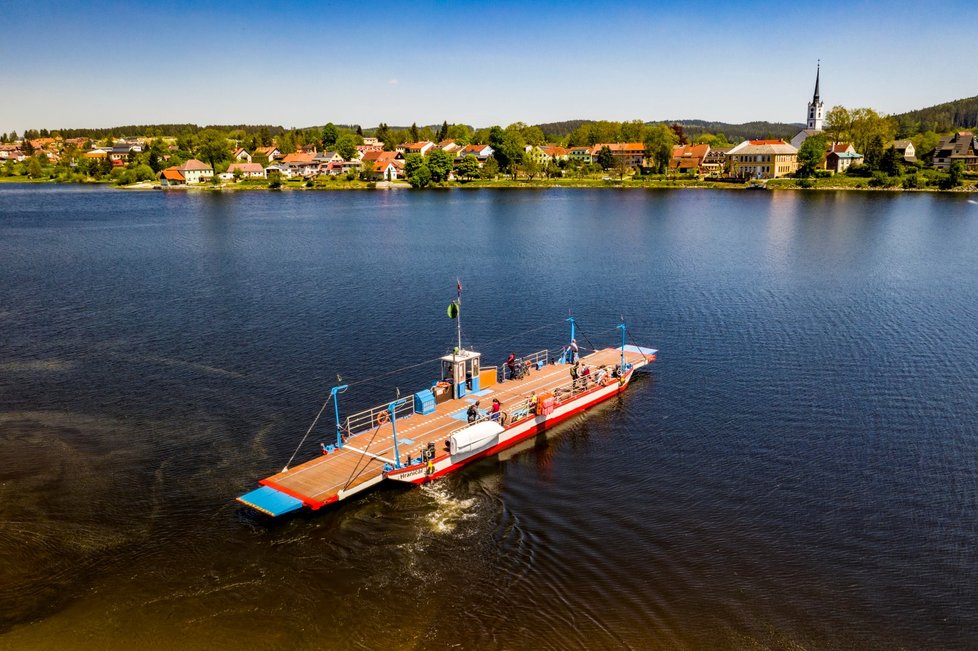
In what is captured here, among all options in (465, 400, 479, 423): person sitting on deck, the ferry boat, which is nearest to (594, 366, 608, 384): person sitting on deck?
the ferry boat

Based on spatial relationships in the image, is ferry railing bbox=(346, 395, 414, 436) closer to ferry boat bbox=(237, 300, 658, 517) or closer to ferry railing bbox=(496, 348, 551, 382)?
ferry boat bbox=(237, 300, 658, 517)

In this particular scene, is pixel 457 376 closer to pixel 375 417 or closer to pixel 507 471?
pixel 375 417

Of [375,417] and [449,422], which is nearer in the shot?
[449,422]

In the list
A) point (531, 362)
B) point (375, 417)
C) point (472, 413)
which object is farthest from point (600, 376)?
point (375, 417)

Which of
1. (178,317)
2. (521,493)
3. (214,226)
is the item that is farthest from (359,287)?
(214,226)

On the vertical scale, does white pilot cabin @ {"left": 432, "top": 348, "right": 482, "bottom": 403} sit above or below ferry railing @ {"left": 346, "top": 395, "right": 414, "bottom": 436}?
above

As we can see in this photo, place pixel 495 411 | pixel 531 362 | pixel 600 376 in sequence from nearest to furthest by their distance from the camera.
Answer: pixel 495 411 → pixel 600 376 → pixel 531 362

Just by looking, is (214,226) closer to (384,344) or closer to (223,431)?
(384,344)
